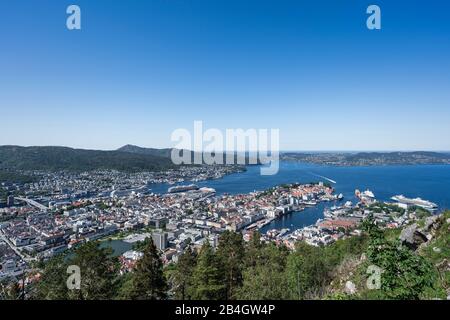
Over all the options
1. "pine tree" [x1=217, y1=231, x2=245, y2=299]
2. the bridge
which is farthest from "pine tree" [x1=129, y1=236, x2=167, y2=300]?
the bridge

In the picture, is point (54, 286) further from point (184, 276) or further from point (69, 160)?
point (69, 160)

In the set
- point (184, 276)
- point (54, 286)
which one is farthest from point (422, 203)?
point (54, 286)

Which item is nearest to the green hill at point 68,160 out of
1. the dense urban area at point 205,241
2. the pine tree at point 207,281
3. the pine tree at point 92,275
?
the dense urban area at point 205,241

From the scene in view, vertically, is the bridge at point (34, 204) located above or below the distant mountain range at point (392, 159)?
below

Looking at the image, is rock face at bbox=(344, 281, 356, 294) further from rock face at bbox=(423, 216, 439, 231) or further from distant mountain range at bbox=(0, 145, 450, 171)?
distant mountain range at bbox=(0, 145, 450, 171)

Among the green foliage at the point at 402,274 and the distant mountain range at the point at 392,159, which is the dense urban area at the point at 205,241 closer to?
the green foliage at the point at 402,274
